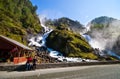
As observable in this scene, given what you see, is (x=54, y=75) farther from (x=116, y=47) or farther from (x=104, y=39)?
(x=104, y=39)

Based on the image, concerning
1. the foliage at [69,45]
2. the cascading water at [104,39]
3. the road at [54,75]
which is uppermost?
the cascading water at [104,39]

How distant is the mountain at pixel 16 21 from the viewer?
87500 mm

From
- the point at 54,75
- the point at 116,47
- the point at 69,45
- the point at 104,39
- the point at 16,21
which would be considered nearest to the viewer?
the point at 54,75

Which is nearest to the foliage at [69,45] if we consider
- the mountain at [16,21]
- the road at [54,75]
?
the mountain at [16,21]

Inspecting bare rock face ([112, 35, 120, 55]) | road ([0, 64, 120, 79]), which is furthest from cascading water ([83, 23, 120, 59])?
road ([0, 64, 120, 79])

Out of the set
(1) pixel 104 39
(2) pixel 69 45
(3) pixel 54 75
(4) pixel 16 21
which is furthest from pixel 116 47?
(3) pixel 54 75

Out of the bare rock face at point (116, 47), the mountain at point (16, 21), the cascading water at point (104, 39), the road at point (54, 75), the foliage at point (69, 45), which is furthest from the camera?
the bare rock face at point (116, 47)

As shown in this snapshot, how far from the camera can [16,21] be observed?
4555 inches

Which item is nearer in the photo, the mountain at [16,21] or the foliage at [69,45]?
the mountain at [16,21]

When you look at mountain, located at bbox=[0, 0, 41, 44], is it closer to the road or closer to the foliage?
the foliage

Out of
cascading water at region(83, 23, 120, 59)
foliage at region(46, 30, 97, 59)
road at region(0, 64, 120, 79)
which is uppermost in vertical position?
cascading water at region(83, 23, 120, 59)

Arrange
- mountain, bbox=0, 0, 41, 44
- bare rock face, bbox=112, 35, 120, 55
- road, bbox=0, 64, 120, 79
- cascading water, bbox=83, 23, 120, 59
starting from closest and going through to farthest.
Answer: road, bbox=0, 64, 120, 79
mountain, bbox=0, 0, 41, 44
cascading water, bbox=83, 23, 120, 59
bare rock face, bbox=112, 35, 120, 55

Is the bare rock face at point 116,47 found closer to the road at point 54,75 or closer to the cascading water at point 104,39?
the cascading water at point 104,39

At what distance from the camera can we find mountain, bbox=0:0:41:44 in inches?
3445
